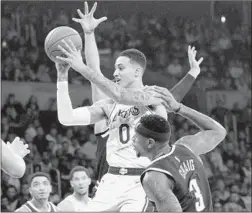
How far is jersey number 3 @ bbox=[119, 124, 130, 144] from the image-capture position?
612cm

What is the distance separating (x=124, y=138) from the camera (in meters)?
6.12

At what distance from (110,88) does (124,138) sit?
0.60 metres

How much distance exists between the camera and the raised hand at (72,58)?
5.60 m

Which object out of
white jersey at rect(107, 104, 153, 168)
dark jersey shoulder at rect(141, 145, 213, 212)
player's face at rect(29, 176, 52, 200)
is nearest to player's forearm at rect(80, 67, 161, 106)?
white jersey at rect(107, 104, 153, 168)

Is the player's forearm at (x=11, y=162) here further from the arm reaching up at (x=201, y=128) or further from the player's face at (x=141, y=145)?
the arm reaching up at (x=201, y=128)

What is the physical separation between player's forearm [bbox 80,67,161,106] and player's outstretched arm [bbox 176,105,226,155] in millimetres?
970

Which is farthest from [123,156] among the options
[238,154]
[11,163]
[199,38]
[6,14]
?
[199,38]

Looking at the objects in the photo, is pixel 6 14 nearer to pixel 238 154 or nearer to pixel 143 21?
pixel 143 21

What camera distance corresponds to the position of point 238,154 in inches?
605

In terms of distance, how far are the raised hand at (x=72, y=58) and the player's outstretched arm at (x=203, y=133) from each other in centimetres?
116

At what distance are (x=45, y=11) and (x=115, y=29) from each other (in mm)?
1810

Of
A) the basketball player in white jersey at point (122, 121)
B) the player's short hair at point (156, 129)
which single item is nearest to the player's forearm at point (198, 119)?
the player's short hair at point (156, 129)

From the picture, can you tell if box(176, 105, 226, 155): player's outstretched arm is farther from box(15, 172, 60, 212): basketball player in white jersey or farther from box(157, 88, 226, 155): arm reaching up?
box(15, 172, 60, 212): basketball player in white jersey

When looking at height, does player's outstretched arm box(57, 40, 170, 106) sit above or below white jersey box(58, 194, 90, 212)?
above
